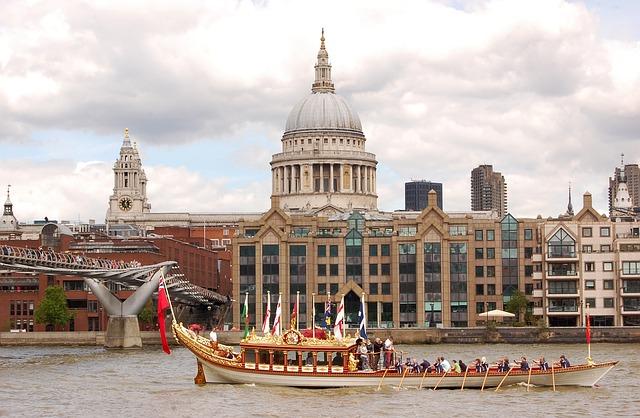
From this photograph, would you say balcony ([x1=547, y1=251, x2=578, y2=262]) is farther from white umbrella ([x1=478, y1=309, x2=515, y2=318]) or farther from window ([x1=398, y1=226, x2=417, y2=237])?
window ([x1=398, y1=226, x2=417, y2=237])

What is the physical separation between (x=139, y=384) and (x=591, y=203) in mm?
83110

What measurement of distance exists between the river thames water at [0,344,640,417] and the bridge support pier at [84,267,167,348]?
124ft

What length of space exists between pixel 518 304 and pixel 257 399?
78849 mm

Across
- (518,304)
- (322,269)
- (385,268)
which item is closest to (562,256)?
(518,304)

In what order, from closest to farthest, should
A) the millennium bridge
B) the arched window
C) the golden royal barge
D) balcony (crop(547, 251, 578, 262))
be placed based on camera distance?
the golden royal barge < the millennium bridge < balcony (crop(547, 251, 578, 262)) < the arched window

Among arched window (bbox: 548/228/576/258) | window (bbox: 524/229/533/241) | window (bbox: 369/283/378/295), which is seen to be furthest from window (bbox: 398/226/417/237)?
arched window (bbox: 548/228/576/258)

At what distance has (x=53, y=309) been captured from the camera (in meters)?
157

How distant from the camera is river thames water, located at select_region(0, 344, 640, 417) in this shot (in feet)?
249

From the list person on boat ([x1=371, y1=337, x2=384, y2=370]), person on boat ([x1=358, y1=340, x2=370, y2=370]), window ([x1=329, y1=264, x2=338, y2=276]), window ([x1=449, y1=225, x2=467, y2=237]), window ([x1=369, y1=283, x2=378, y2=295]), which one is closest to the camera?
person on boat ([x1=358, y1=340, x2=370, y2=370])

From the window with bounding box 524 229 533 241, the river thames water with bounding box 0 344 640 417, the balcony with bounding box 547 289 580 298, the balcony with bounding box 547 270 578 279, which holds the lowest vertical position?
the river thames water with bounding box 0 344 640 417

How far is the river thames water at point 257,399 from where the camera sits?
75812 mm

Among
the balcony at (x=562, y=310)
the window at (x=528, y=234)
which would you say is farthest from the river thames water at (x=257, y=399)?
the window at (x=528, y=234)

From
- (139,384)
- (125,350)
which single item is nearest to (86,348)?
(125,350)

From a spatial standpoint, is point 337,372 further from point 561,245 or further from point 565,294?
point 561,245
